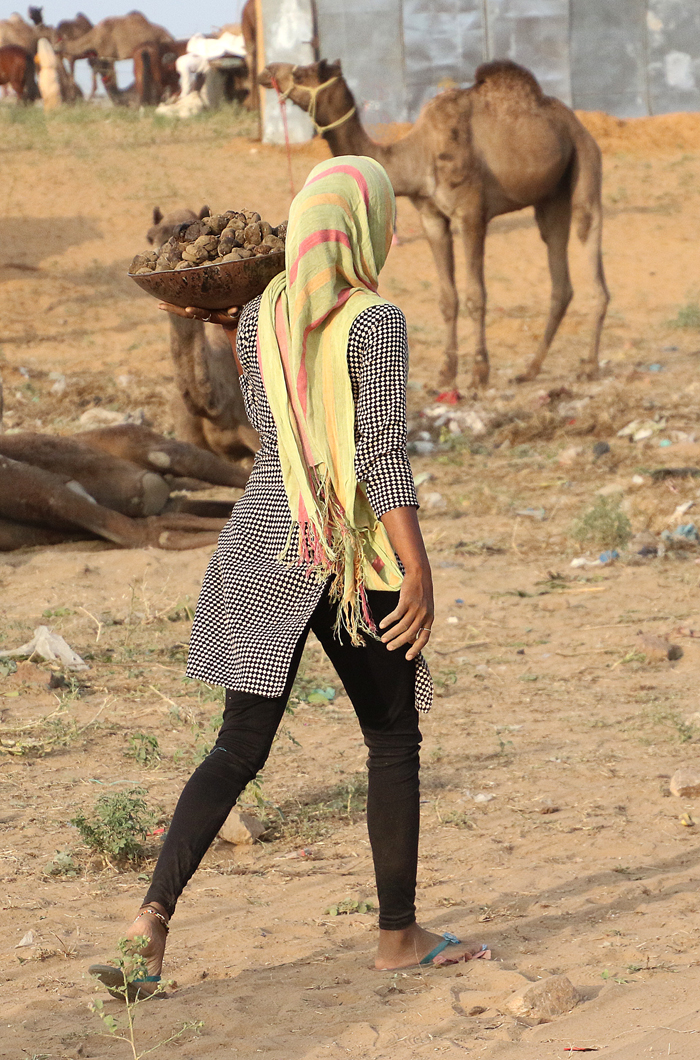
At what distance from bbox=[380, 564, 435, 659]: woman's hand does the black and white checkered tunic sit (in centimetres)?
13

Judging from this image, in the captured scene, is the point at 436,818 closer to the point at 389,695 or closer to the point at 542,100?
the point at 389,695

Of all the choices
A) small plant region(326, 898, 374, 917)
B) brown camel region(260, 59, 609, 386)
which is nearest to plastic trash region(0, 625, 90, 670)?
small plant region(326, 898, 374, 917)

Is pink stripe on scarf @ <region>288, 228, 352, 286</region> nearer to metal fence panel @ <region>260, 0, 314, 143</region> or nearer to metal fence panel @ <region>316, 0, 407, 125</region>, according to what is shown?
metal fence panel @ <region>316, 0, 407, 125</region>

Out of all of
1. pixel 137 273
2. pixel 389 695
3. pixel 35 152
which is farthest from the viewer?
pixel 35 152

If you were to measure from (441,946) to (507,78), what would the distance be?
9.53 metres

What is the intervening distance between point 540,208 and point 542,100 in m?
0.96

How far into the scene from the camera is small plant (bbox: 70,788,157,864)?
10.4 ft

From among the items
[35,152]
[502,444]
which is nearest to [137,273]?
[502,444]

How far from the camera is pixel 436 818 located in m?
3.52

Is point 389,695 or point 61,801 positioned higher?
point 389,695

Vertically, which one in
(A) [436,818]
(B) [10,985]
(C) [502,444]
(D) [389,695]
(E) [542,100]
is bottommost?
(C) [502,444]

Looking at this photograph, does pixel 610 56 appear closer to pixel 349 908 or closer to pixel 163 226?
pixel 163 226

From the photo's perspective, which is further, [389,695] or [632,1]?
[632,1]

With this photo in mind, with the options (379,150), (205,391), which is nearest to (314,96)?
(379,150)
